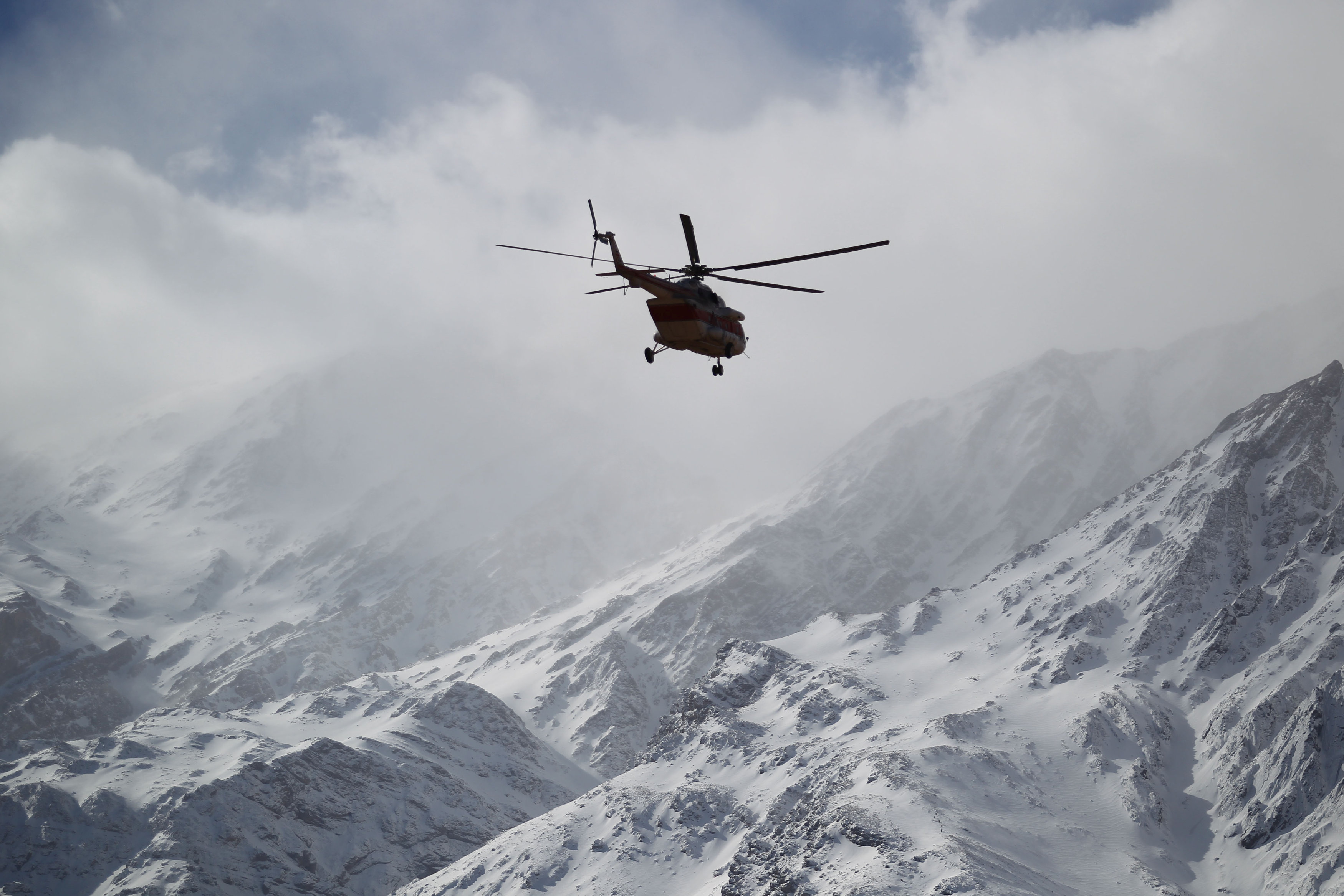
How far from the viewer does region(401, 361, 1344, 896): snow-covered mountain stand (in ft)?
380

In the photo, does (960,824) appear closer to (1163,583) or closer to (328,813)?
(1163,583)

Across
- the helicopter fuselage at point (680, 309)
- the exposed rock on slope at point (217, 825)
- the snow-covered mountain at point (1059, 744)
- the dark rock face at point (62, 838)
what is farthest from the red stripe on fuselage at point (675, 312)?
the dark rock face at point (62, 838)

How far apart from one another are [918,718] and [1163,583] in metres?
53.8

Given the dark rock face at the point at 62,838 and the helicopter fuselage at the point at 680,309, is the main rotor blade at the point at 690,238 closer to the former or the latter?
the helicopter fuselage at the point at 680,309

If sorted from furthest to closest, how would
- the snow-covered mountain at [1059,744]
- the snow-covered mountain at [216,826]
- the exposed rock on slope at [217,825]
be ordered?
the exposed rock on slope at [217,825], the snow-covered mountain at [216,826], the snow-covered mountain at [1059,744]

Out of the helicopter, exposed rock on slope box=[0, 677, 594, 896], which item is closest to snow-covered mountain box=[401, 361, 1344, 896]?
exposed rock on slope box=[0, 677, 594, 896]

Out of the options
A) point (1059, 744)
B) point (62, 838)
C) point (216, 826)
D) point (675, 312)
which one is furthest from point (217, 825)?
point (675, 312)

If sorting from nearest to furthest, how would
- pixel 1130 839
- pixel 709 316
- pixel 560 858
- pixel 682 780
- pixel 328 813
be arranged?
1. pixel 709 316
2. pixel 1130 839
3. pixel 560 858
4. pixel 682 780
5. pixel 328 813

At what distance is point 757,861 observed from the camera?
124 metres

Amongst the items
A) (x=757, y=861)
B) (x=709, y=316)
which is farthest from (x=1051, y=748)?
(x=709, y=316)

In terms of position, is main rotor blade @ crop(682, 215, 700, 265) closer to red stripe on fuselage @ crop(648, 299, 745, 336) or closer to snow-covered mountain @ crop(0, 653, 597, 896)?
red stripe on fuselage @ crop(648, 299, 745, 336)

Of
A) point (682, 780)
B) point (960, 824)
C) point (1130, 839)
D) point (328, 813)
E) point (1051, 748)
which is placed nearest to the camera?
point (960, 824)

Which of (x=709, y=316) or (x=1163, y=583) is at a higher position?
(x=709, y=316)

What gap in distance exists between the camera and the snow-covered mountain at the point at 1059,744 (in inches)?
4557
